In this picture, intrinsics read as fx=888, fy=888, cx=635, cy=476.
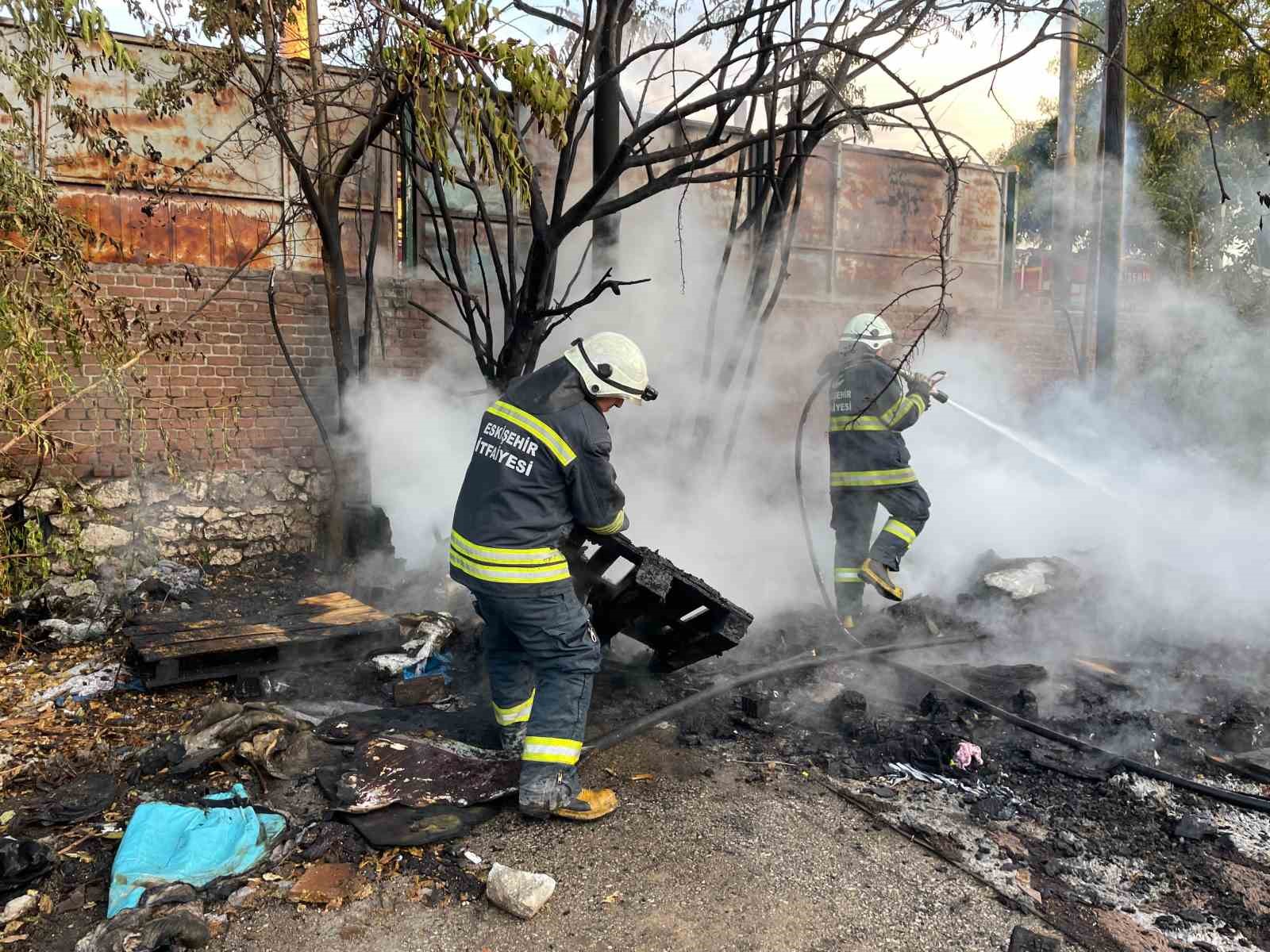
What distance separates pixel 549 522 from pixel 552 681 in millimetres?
628

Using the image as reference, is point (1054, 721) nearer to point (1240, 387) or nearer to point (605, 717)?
point (605, 717)

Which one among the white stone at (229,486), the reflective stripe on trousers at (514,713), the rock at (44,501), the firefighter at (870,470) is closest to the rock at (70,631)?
the rock at (44,501)

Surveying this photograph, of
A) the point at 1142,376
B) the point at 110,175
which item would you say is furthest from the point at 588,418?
the point at 1142,376

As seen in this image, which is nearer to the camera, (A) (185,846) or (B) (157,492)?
(A) (185,846)

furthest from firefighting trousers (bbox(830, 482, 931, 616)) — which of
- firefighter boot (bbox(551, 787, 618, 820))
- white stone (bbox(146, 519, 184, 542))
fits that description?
white stone (bbox(146, 519, 184, 542))

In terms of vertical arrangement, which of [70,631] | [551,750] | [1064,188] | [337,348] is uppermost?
[1064,188]

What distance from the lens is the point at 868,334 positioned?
19.8 feet

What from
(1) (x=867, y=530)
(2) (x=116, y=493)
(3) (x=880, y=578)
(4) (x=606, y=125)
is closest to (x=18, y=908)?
(2) (x=116, y=493)

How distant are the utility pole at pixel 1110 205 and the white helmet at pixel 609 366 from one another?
7090 millimetres

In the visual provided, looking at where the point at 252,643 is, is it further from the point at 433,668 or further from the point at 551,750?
the point at 551,750

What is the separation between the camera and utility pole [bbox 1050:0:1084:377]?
395 inches

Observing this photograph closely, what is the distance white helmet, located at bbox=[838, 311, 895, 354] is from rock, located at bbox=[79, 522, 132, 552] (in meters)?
5.14

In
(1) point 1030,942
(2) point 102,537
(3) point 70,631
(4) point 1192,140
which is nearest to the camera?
(1) point 1030,942

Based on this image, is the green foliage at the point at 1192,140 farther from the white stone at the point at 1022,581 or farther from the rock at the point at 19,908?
the rock at the point at 19,908
